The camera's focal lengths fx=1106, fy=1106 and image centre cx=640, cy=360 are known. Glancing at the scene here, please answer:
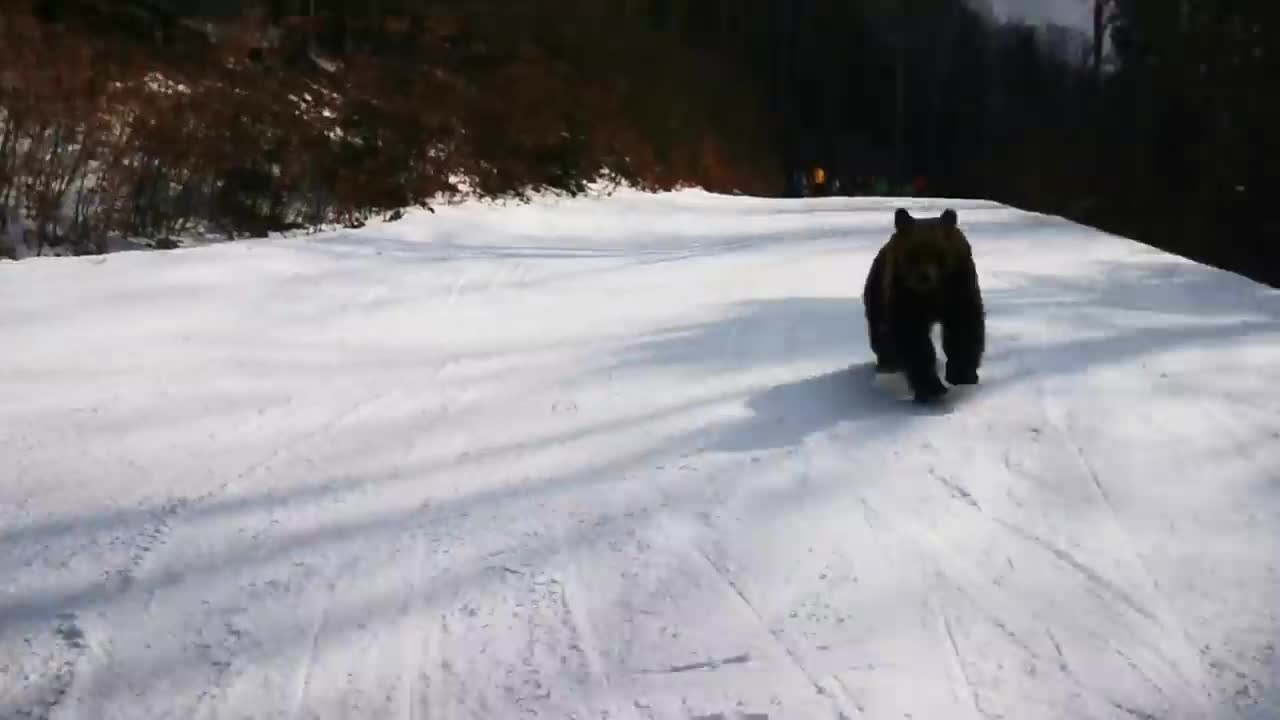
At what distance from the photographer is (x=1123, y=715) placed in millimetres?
2773

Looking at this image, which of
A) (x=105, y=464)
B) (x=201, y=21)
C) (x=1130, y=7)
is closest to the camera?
(x=105, y=464)

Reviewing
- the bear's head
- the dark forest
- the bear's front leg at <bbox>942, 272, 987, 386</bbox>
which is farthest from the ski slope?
the dark forest

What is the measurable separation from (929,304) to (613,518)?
208cm

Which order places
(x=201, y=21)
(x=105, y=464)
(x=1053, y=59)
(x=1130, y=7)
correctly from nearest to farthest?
(x=105, y=464) < (x=201, y=21) < (x=1130, y=7) < (x=1053, y=59)

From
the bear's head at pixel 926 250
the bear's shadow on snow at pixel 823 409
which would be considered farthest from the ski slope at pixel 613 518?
the bear's head at pixel 926 250

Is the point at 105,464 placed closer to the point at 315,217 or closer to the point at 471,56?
the point at 315,217

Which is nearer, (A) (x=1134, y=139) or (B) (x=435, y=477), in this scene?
(B) (x=435, y=477)

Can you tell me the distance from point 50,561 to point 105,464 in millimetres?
825

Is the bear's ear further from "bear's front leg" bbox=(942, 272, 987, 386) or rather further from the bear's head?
"bear's front leg" bbox=(942, 272, 987, 386)

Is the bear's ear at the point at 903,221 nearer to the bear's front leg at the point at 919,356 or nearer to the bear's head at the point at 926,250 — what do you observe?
the bear's head at the point at 926,250

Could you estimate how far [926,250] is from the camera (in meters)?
5.07

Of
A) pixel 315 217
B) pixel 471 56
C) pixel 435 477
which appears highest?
pixel 471 56

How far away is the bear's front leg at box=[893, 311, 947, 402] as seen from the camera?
16.6 ft

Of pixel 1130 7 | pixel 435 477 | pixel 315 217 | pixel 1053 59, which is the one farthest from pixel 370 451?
pixel 1053 59
